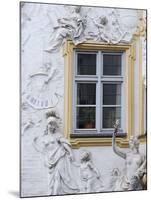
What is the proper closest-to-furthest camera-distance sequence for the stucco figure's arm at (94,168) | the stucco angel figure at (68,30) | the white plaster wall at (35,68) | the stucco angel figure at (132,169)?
the white plaster wall at (35,68)
the stucco angel figure at (68,30)
the stucco figure's arm at (94,168)
the stucco angel figure at (132,169)

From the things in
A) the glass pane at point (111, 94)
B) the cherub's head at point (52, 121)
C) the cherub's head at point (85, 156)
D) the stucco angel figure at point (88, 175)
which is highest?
the glass pane at point (111, 94)

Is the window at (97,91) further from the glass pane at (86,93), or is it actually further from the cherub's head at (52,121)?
the cherub's head at (52,121)

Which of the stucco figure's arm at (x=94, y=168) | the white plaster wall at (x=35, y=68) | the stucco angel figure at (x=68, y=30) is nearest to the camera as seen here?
the white plaster wall at (x=35, y=68)

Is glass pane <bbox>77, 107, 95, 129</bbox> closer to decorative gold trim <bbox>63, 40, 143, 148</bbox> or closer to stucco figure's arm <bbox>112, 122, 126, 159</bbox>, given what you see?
decorative gold trim <bbox>63, 40, 143, 148</bbox>

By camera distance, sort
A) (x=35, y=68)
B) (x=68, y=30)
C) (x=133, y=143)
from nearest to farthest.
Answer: (x=35, y=68), (x=68, y=30), (x=133, y=143)

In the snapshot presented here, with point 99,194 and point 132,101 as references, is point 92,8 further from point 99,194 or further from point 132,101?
point 99,194

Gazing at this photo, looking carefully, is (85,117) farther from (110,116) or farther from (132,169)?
(132,169)

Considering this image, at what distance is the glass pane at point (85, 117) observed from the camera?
180 inches

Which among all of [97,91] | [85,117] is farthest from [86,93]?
[85,117]

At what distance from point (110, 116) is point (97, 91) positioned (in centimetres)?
26

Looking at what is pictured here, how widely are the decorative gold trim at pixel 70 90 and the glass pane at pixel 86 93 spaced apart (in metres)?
0.09

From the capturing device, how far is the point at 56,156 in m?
4.48

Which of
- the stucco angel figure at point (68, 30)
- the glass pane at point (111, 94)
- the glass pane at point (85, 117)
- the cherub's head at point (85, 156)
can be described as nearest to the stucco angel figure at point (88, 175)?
the cherub's head at point (85, 156)

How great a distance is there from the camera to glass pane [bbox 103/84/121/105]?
4652 millimetres
